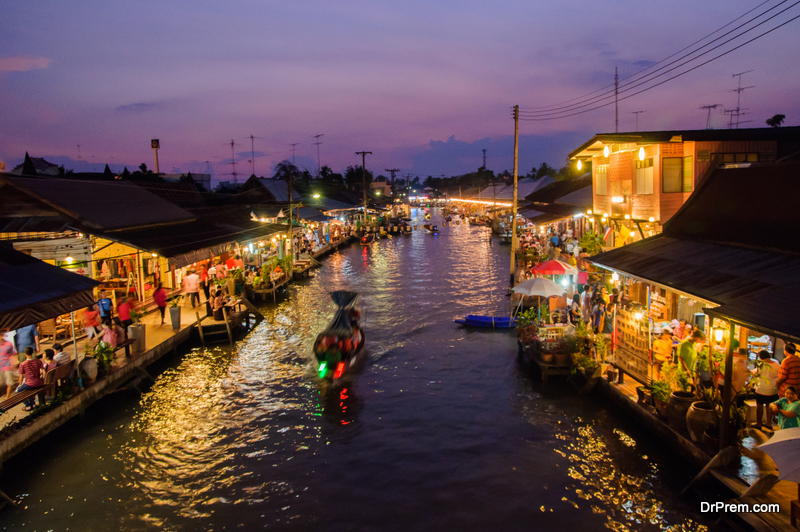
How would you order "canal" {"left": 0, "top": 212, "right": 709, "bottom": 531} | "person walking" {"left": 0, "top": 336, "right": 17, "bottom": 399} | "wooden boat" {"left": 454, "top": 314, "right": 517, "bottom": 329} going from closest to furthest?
"canal" {"left": 0, "top": 212, "right": 709, "bottom": 531}, "person walking" {"left": 0, "top": 336, "right": 17, "bottom": 399}, "wooden boat" {"left": 454, "top": 314, "right": 517, "bottom": 329}

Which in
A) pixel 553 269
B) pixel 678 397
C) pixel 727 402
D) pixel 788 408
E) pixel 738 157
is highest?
pixel 738 157

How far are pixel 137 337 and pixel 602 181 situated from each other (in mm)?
18703

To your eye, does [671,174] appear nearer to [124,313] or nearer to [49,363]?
[124,313]

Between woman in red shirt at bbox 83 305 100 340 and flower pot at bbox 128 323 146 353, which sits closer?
woman in red shirt at bbox 83 305 100 340

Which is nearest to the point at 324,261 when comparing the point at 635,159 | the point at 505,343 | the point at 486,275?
the point at 486,275

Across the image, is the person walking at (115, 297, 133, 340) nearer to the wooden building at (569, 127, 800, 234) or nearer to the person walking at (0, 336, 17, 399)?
the person walking at (0, 336, 17, 399)

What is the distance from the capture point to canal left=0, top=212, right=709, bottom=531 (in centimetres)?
888

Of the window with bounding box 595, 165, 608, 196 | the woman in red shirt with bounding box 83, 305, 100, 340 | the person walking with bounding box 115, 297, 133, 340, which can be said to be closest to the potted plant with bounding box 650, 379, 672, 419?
the window with bounding box 595, 165, 608, 196

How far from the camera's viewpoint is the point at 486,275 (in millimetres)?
33375

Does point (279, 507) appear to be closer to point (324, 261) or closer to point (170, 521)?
point (170, 521)

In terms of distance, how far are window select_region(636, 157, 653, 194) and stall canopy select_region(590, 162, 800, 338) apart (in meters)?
3.67

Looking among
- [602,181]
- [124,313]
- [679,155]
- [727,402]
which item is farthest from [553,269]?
[124,313]

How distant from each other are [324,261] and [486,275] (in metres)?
14.6

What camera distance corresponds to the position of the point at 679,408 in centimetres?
945
